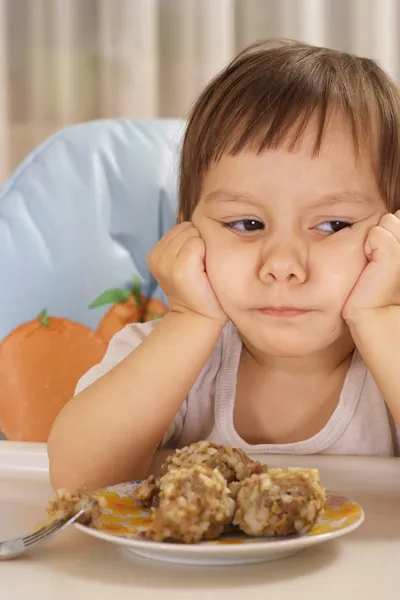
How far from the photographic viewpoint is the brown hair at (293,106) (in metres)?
0.95

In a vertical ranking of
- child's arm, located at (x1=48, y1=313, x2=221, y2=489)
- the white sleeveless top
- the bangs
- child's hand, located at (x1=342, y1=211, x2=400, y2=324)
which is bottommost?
the white sleeveless top

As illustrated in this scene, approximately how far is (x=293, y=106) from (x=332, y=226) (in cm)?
13

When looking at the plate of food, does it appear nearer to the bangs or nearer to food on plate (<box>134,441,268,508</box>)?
food on plate (<box>134,441,268,508</box>)

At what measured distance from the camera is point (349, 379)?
109 centimetres

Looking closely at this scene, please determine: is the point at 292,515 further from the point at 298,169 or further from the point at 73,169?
the point at 73,169

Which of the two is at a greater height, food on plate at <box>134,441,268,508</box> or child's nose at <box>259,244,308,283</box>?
child's nose at <box>259,244,308,283</box>

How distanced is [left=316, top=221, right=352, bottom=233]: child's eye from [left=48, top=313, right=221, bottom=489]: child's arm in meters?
0.17

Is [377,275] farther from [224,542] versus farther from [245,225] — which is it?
[224,542]

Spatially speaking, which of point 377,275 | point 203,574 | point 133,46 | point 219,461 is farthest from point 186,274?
point 133,46

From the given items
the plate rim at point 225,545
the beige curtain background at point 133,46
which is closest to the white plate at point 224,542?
the plate rim at point 225,545

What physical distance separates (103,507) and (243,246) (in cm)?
33

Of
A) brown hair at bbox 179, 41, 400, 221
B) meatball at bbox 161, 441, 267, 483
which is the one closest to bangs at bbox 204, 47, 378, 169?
brown hair at bbox 179, 41, 400, 221

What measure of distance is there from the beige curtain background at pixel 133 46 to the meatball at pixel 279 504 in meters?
1.49

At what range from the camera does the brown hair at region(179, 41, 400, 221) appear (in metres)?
0.95
